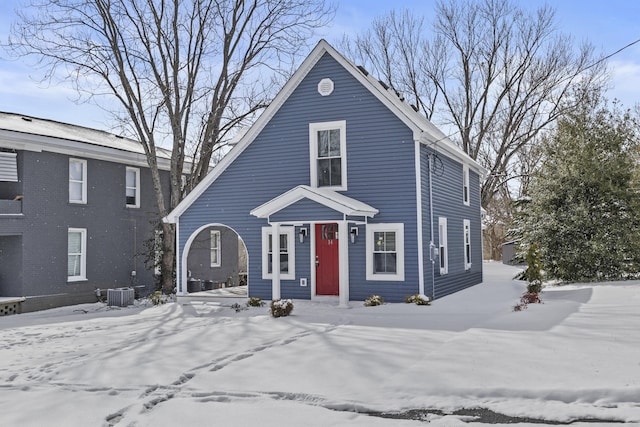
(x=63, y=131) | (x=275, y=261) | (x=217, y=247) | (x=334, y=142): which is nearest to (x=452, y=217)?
(x=334, y=142)

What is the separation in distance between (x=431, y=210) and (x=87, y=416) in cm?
1161

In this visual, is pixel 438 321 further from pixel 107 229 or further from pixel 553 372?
pixel 107 229

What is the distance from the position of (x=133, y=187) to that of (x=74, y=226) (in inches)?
135

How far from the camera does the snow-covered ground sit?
6.04m

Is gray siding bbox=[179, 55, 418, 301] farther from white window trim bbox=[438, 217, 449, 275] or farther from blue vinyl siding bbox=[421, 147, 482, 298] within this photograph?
white window trim bbox=[438, 217, 449, 275]

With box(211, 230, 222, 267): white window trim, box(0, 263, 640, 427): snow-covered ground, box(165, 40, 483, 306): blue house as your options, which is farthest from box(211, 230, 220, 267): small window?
box(0, 263, 640, 427): snow-covered ground

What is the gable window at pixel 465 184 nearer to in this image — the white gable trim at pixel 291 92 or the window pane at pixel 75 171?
the white gable trim at pixel 291 92

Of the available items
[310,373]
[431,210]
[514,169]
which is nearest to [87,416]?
[310,373]

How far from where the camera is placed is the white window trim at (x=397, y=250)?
50.0ft

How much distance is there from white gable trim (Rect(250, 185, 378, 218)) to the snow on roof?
7.74m

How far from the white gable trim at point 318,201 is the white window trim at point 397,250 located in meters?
0.43

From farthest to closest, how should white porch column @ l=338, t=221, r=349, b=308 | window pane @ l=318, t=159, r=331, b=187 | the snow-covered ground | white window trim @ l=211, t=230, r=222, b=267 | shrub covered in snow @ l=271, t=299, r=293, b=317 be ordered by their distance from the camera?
Answer: white window trim @ l=211, t=230, r=222, b=267, window pane @ l=318, t=159, r=331, b=187, white porch column @ l=338, t=221, r=349, b=308, shrub covered in snow @ l=271, t=299, r=293, b=317, the snow-covered ground

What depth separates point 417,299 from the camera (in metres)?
14.7

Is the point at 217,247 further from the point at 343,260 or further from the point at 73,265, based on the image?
the point at 343,260
